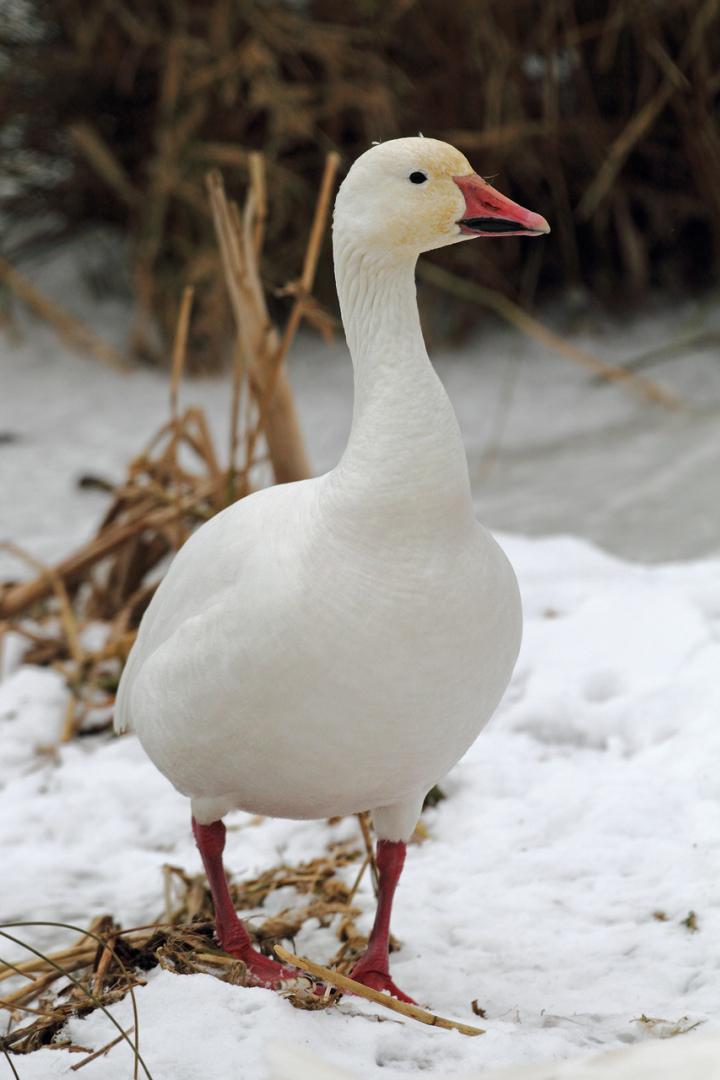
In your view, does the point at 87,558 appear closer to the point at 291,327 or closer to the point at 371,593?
the point at 291,327

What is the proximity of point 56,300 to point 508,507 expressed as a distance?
3207 millimetres

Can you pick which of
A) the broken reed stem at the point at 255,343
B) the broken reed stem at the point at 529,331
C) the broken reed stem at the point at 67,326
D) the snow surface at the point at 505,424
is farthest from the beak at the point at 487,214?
the broken reed stem at the point at 67,326

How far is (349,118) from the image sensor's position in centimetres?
657

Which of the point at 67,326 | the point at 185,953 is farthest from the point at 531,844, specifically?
the point at 67,326

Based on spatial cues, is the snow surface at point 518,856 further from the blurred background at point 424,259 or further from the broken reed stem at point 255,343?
the blurred background at point 424,259

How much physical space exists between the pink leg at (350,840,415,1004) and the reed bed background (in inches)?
147

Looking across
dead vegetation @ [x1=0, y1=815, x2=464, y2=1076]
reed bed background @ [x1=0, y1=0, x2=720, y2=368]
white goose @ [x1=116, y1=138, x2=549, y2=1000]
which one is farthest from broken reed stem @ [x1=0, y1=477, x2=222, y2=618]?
reed bed background @ [x1=0, y1=0, x2=720, y2=368]

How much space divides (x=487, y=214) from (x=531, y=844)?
1526 mm

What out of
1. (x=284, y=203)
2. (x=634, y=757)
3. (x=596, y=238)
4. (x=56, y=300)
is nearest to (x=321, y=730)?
(x=634, y=757)

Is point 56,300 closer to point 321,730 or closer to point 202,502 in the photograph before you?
point 202,502

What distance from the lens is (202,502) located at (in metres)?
4.17

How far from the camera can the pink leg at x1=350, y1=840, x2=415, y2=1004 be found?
2.48m

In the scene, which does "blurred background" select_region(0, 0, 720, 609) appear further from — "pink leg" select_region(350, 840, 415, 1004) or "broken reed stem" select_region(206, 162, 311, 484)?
"pink leg" select_region(350, 840, 415, 1004)

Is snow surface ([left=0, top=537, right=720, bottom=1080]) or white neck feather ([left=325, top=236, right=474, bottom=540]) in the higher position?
white neck feather ([left=325, top=236, right=474, bottom=540])
